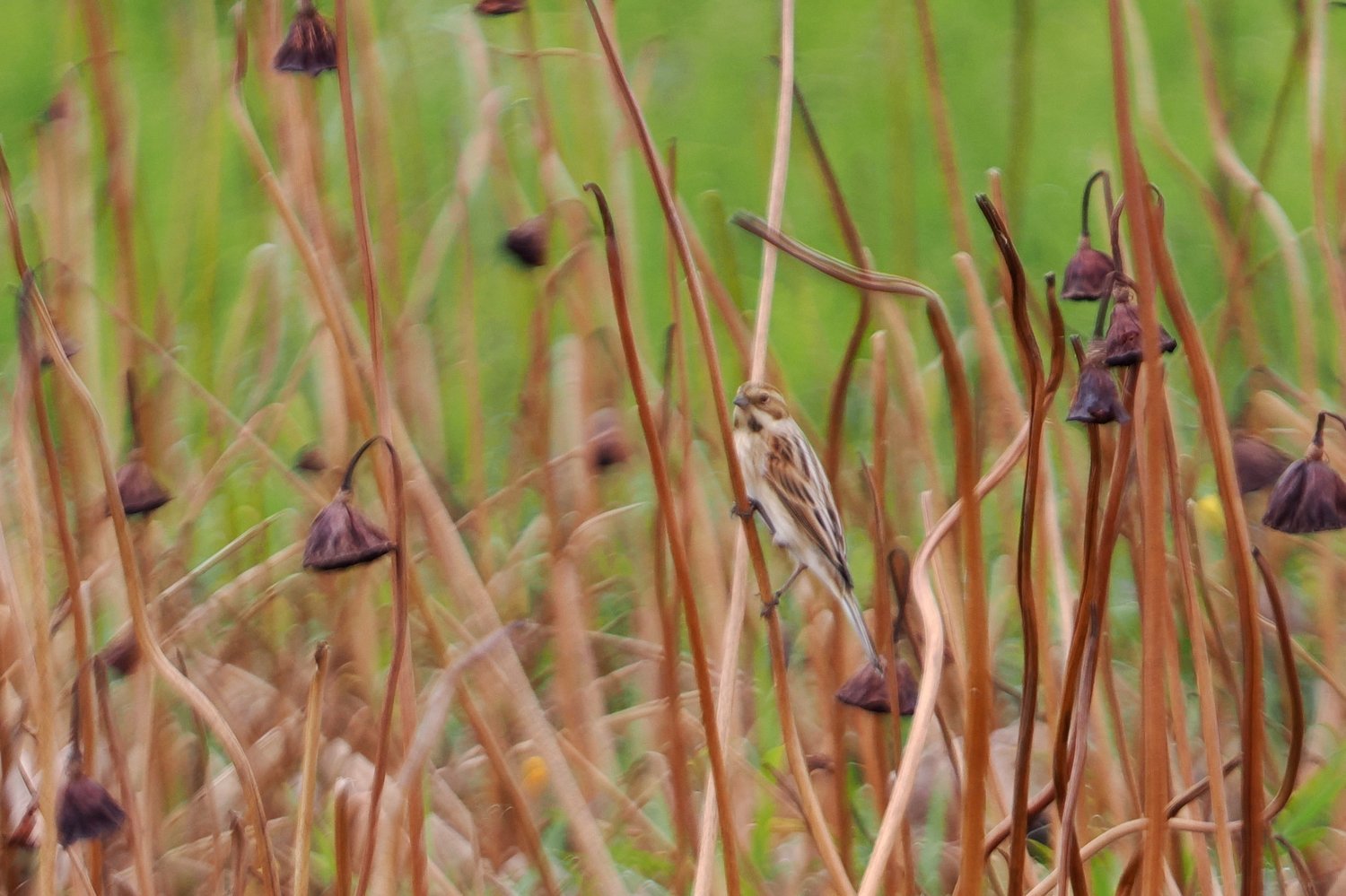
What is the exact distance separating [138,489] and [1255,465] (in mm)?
862

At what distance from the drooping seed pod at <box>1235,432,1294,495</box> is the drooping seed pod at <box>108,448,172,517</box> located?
814 mm

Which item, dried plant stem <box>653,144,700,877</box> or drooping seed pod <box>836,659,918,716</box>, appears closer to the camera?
drooping seed pod <box>836,659,918,716</box>

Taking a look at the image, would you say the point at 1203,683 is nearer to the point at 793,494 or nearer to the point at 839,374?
the point at 839,374

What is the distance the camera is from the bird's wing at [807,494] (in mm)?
943

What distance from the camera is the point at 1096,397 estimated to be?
27.1 inches

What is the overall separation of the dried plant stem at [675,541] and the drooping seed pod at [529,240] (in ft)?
1.87

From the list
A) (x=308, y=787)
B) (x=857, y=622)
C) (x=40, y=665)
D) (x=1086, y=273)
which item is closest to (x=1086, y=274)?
(x=1086, y=273)

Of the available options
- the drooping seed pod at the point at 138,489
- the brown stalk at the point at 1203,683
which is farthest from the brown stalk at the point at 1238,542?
the drooping seed pod at the point at 138,489

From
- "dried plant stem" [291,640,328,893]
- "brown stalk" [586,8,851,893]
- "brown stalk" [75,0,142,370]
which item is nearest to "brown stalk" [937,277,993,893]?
"brown stalk" [586,8,851,893]

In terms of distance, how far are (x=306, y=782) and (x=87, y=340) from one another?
88 centimetres

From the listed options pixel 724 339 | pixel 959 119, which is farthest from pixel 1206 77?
pixel 959 119

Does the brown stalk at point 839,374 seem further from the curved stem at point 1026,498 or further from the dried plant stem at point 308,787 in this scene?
the dried plant stem at point 308,787

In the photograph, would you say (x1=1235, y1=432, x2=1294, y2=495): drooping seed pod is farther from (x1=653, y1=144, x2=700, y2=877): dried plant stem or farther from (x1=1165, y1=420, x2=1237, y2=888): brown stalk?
(x1=653, y1=144, x2=700, y2=877): dried plant stem

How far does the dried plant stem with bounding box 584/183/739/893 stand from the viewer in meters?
0.60
